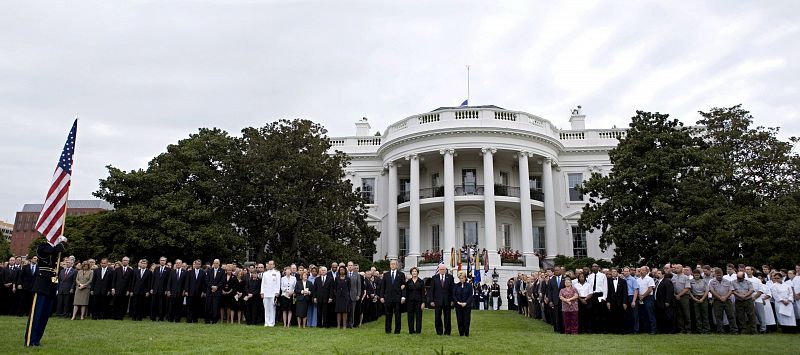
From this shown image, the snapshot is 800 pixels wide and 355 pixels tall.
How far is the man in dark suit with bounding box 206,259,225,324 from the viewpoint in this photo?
15102 mm

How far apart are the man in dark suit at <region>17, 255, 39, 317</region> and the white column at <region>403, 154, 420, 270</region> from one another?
19.0 meters

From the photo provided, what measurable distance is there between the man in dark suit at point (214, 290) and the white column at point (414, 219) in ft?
55.8

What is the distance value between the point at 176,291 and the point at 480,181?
22.4 m

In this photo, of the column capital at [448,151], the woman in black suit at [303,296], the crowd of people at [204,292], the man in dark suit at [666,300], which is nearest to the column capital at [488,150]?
the column capital at [448,151]

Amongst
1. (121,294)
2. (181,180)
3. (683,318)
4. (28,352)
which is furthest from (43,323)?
(181,180)

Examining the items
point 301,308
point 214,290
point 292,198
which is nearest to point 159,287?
point 214,290

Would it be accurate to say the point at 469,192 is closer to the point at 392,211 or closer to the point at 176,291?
the point at 392,211

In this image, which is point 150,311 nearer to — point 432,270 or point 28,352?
point 28,352

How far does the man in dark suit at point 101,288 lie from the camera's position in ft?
51.4

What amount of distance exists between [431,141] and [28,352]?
26.0 m

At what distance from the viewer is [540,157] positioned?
111 ft

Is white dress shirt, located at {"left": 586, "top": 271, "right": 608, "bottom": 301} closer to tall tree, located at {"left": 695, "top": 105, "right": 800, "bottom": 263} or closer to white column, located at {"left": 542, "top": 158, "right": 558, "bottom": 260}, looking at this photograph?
tall tree, located at {"left": 695, "top": 105, "right": 800, "bottom": 263}

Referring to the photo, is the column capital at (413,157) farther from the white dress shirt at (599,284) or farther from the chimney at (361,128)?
the white dress shirt at (599,284)

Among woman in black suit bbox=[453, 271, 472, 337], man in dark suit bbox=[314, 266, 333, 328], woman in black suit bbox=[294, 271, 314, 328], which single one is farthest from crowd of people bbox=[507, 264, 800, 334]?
woman in black suit bbox=[294, 271, 314, 328]
